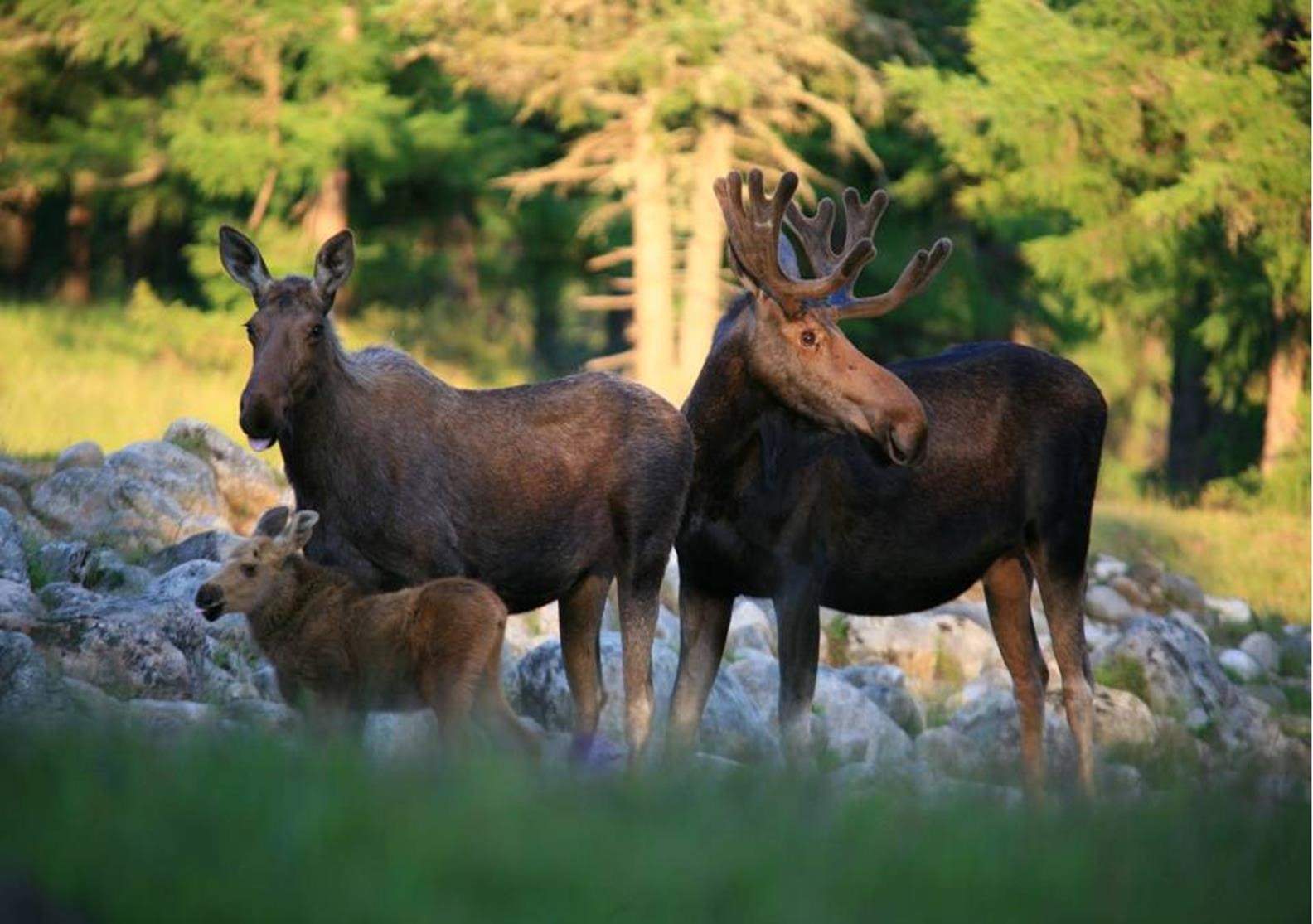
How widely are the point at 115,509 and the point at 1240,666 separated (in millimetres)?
10510

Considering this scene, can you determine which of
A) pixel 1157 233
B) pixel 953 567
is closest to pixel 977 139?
pixel 1157 233

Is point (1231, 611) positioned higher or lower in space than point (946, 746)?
lower

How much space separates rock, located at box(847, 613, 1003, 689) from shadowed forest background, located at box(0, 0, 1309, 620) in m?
6.29

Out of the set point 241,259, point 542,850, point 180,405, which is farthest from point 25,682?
point 180,405

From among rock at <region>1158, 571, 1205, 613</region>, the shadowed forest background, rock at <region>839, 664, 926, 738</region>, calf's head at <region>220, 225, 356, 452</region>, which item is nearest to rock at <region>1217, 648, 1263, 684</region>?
rock at <region>1158, 571, 1205, 613</region>

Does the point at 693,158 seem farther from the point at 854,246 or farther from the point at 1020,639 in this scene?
the point at 854,246

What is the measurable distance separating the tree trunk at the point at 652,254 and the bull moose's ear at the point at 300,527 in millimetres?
22916

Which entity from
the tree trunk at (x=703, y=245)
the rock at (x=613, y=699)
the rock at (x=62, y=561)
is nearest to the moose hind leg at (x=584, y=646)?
the rock at (x=613, y=699)

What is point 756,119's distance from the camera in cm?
3231

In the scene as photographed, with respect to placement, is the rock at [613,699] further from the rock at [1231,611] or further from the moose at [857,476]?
the rock at [1231,611]

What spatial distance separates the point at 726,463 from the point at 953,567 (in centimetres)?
146

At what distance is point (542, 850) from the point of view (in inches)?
204

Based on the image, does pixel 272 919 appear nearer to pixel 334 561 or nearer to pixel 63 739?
pixel 63 739

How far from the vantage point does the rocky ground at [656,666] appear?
9.54 metres
